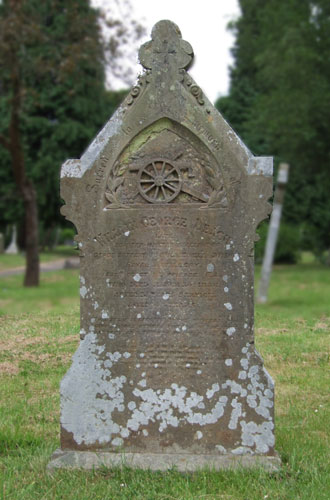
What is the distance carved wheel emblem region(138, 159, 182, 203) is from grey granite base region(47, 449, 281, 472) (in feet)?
6.39

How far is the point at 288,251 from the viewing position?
27.6 metres

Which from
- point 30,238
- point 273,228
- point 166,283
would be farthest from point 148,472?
point 30,238

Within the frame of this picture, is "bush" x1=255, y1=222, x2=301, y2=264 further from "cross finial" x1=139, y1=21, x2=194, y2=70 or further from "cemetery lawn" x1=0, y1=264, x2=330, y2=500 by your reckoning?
"cross finial" x1=139, y1=21, x2=194, y2=70

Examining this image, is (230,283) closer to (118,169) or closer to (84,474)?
(118,169)

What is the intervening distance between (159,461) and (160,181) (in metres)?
2.12

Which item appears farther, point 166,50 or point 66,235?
point 66,235

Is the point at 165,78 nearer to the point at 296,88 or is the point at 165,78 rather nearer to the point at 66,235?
the point at 296,88

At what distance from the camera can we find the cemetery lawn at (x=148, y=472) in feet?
12.8

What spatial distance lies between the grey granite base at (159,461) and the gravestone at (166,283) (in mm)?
11

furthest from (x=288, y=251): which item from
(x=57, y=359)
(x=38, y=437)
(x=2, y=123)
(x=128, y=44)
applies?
(x=38, y=437)

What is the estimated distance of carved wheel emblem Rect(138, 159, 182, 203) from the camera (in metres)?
4.41

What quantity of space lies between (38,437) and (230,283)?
7.14ft

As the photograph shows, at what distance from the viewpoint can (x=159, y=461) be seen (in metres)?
4.30

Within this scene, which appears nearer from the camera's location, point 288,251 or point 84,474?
point 84,474
